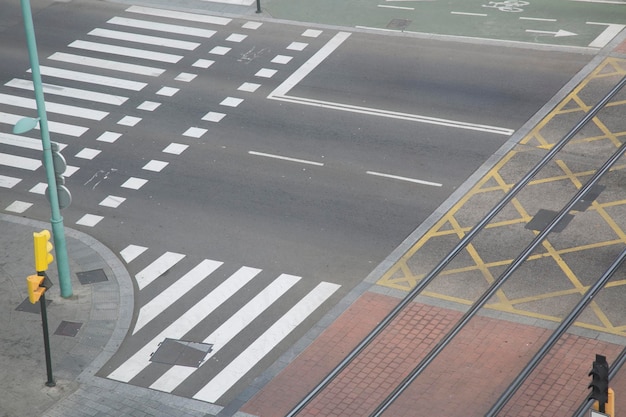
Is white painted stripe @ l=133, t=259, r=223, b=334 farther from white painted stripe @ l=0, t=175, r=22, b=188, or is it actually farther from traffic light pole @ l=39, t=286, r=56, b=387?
white painted stripe @ l=0, t=175, r=22, b=188

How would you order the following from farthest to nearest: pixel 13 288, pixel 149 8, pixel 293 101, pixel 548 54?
pixel 149 8
pixel 548 54
pixel 293 101
pixel 13 288

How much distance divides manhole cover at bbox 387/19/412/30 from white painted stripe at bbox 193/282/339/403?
14.1m

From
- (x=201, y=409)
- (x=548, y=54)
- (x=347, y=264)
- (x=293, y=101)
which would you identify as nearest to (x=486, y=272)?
(x=347, y=264)

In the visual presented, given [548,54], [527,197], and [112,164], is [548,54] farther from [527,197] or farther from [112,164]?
[112,164]

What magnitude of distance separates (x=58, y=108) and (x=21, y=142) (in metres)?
2.13

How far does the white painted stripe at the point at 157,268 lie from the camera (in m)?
24.2

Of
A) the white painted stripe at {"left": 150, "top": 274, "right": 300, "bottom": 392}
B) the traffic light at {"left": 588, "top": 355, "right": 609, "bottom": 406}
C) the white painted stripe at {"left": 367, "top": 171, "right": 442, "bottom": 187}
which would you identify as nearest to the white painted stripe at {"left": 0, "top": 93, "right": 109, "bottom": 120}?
the white painted stripe at {"left": 367, "top": 171, "right": 442, "bottom": 187}

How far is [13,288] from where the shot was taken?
78.7 feet

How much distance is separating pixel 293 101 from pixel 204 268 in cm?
822

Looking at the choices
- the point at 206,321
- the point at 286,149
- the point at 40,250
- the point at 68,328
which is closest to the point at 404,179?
the point at 286,149

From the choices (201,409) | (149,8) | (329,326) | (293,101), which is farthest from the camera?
(149,8)

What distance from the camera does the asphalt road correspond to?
24.9 meters

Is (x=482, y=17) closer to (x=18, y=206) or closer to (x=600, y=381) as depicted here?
(x=18, y=206)

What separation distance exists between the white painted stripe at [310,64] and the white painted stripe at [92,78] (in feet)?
13.5
